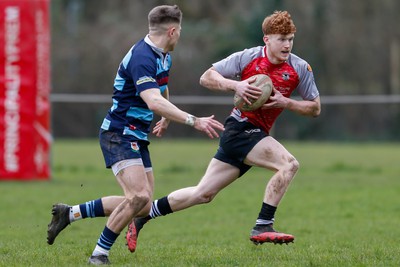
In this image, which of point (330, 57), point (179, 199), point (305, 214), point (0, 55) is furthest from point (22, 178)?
point (330, 57)

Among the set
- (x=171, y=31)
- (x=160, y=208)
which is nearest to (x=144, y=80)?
(x=171, y=31)

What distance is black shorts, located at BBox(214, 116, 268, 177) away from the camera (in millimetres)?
8023

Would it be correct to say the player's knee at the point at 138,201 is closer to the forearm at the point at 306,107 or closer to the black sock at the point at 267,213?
the black sock at the point at 267,213

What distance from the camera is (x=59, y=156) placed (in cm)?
2508

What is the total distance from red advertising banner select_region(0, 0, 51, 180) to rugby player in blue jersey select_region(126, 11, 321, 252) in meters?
8.55

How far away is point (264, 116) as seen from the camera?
8.10 m

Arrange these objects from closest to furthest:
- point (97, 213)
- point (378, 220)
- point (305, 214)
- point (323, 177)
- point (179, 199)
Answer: point (97, 213) → point (179, 199) → point (378, 220) → point (305, 214) → point (323, 177)

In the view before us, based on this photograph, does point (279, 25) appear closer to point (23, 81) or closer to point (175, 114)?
point (175, 114)

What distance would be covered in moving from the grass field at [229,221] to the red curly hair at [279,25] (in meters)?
1.92

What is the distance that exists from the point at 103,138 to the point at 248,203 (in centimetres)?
647

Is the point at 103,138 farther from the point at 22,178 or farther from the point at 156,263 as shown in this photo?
the point at 22,178

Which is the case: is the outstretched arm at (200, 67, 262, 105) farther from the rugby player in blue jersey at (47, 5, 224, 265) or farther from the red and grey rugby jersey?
the rugby player in blue jersey at (47, 5, 224, 265)

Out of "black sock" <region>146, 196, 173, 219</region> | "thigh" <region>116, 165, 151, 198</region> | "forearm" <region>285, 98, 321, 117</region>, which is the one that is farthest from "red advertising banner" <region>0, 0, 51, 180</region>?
"thigh" <region>116, 165, 151, 198</region>

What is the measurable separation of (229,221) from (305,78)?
13.5 ft
